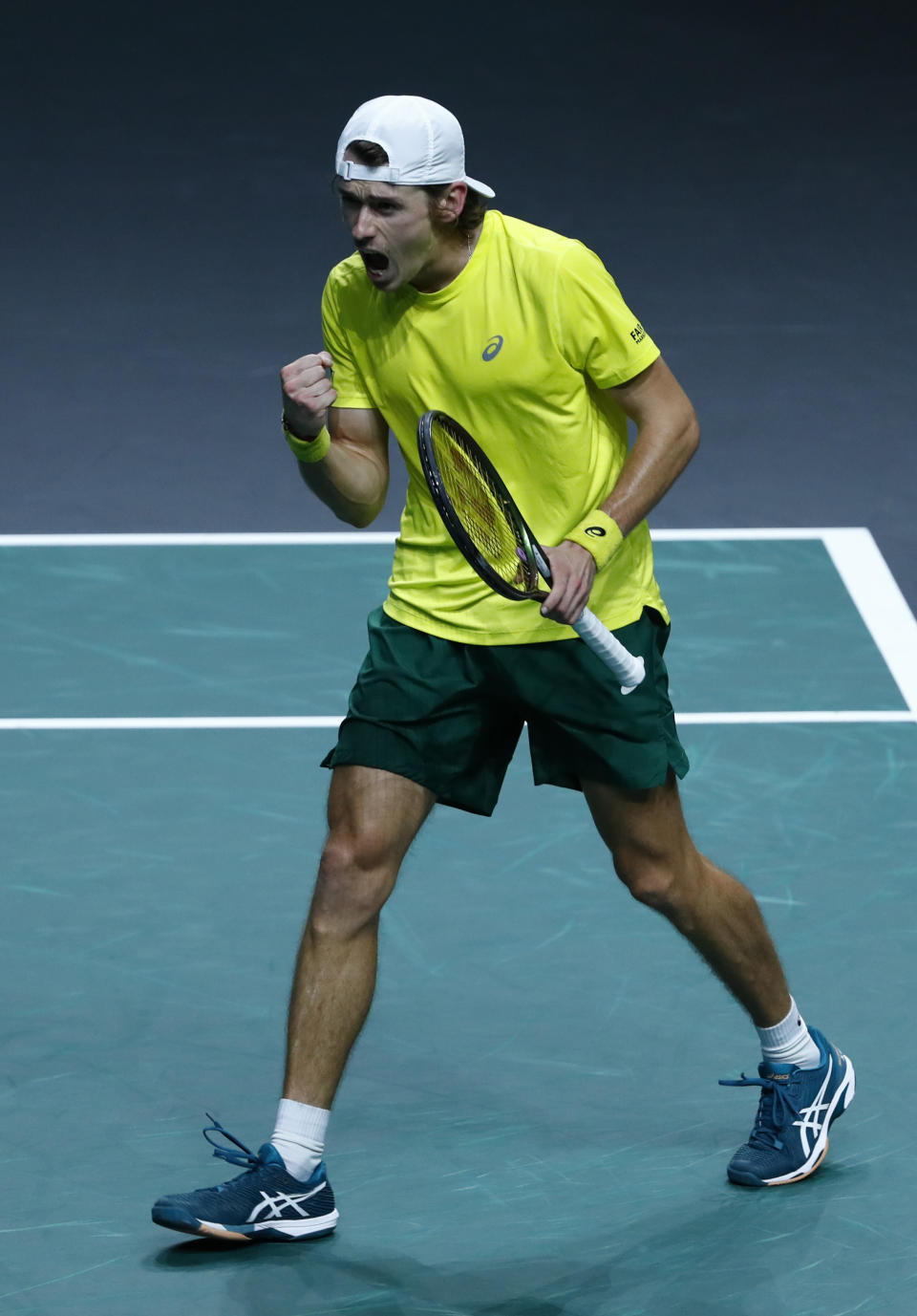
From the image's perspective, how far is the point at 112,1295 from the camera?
4324 mm

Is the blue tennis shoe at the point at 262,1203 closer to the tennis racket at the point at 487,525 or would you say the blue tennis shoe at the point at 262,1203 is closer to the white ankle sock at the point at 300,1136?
the white ankle sock at the point at 300,1136

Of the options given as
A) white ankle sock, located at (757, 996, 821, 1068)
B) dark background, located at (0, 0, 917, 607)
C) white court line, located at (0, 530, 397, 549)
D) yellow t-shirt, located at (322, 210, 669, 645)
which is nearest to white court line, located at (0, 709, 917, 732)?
dark background, located at (0, 0, 917, 607)

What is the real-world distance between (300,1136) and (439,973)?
1.09 m

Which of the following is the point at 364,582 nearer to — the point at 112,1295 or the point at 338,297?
the point at 338,297

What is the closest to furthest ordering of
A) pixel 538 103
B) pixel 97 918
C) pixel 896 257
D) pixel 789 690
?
pixel 97 918 < pixel 789 690 < pixel 896 257 < pixel 538 103

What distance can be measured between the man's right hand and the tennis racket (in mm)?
206

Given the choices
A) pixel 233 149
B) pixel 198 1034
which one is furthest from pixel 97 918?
pixel 233 149

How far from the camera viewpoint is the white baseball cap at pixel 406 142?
4.36 meters

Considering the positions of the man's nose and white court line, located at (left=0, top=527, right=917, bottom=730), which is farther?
white court line, located at (left=0, top=527, right=917, bottom=730)

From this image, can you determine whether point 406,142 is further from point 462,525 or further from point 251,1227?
point 251,1227

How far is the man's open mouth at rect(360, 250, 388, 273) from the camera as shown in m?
4.43

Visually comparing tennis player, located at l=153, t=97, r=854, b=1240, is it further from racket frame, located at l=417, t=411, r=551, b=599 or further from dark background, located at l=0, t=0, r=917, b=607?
dark background, located at l=0, t=0, r=917, b=607

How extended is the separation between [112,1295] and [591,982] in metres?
1.52

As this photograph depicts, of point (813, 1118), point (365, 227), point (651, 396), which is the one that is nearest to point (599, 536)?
point (651, 396)
